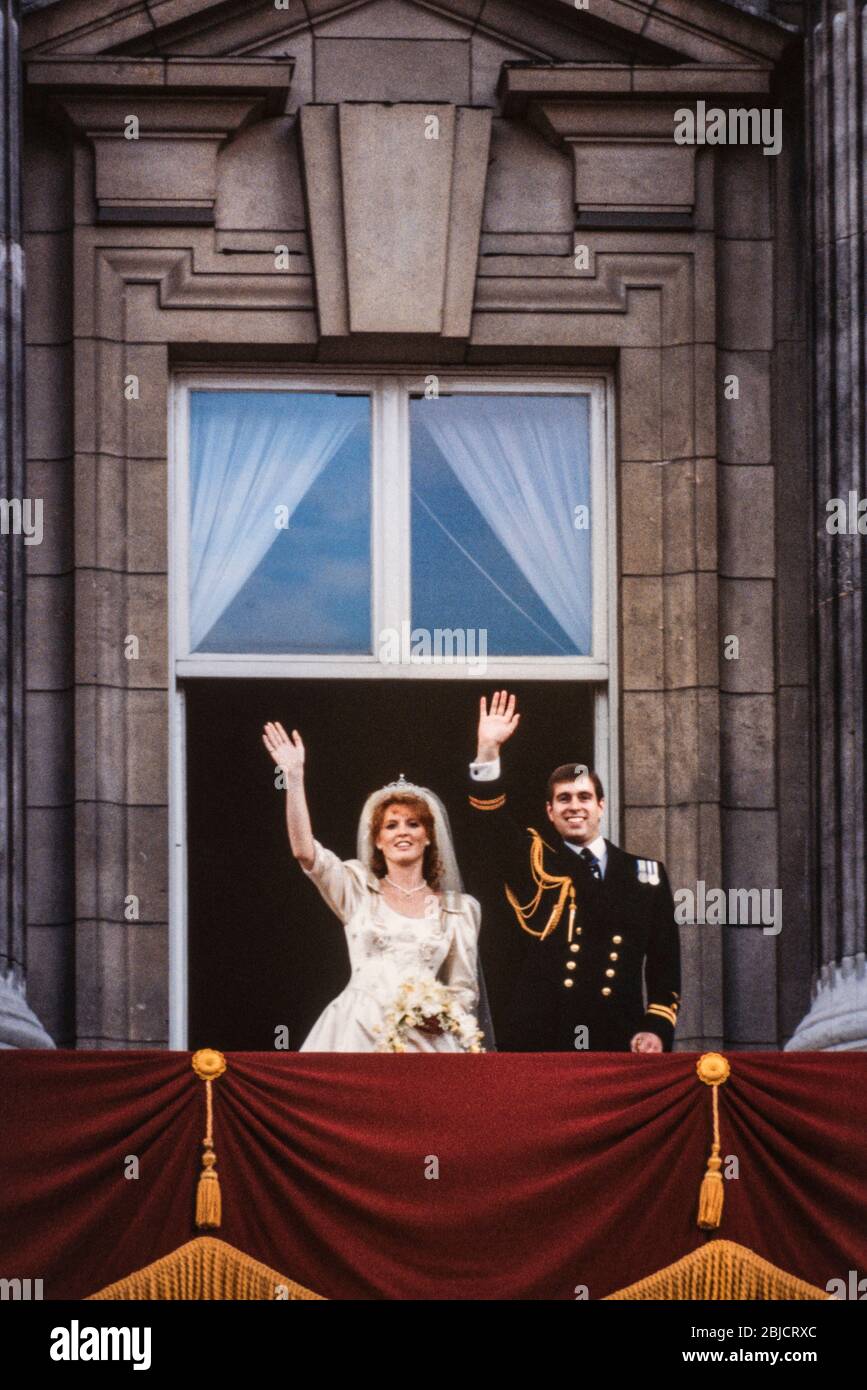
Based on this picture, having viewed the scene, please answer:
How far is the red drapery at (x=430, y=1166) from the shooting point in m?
17.6

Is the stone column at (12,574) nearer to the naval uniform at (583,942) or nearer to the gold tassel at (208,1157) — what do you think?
the gold tassel at (208,1157)

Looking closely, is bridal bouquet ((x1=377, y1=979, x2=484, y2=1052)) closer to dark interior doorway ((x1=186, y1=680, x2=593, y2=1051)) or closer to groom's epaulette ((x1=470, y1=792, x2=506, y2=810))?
dark interior doorway ((x1=186, y1=680, x2=593, y2=1051))

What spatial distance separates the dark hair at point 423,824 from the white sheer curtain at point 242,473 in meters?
1.48

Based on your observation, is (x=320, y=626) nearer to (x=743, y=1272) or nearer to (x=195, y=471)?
(x=195, y=471)

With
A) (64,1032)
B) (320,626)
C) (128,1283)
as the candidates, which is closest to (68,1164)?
(128,1283)

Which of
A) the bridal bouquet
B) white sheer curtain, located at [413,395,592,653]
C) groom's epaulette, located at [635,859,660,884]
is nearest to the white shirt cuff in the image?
groom's epaulette, located at [635,859,660,884]

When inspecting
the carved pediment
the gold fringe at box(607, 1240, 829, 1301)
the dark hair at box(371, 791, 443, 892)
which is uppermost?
the carved pediment

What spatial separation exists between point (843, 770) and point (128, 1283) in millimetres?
4555

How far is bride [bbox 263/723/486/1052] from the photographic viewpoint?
63.4 feet

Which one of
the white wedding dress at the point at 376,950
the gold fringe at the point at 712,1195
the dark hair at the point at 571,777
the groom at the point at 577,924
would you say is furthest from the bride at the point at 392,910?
the gold fringe at the point at 712,1195

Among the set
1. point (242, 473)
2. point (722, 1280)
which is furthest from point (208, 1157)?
point (242, 473)

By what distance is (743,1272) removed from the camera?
1762 centimetres

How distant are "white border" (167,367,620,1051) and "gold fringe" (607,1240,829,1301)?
10.4ft

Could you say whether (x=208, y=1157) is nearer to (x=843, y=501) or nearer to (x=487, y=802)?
(x=487, y=802)
